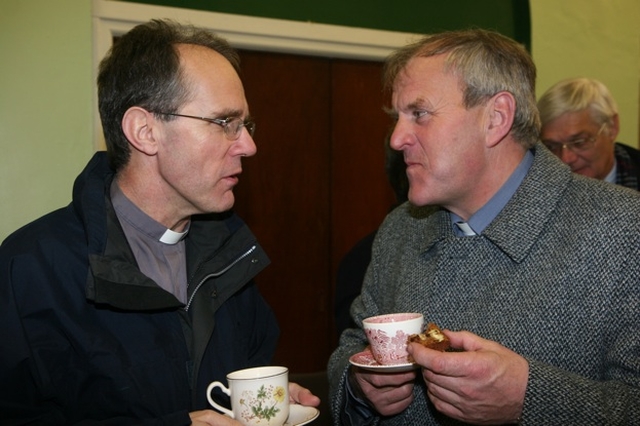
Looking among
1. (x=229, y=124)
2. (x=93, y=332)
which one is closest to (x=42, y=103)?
(x=229, y=124)

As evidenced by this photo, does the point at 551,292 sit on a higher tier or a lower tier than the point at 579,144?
lower

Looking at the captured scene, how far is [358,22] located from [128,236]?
2.53m

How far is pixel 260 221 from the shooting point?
398 cm

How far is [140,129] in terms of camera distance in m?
1.97

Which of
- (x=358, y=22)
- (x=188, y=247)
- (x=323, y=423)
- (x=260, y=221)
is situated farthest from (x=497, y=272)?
(x=358, y=22)

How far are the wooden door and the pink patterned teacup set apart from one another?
7.70 feet

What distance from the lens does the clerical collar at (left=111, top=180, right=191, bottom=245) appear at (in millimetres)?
1951

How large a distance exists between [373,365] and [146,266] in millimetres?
722

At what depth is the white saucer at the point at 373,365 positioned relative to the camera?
1.54 meters

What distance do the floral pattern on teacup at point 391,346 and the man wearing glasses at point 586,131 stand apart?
2044 millimetres

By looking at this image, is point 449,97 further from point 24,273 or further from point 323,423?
point 24,273

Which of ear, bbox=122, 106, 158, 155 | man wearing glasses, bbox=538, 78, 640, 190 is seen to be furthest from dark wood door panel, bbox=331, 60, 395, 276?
ear, bbox=122, 106, 158, 155

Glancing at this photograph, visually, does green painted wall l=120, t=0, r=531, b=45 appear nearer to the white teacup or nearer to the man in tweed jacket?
the man in tweed jacket

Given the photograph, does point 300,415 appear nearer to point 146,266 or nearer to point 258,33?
point 146,266
